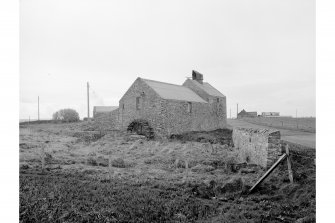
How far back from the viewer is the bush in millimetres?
55281

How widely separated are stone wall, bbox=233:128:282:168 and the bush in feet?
160

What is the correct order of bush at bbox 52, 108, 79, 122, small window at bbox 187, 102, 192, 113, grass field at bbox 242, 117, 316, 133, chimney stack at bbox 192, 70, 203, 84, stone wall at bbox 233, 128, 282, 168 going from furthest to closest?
bush at bbox 52, 108, 79, 122, chimney stack at bbox 192, 70, 203, 84, small window at bbox 187, 102, 192, 113, grass field at bbox 242, 117, 316, 133, stone wall at bbox 233, 128, 282, 168

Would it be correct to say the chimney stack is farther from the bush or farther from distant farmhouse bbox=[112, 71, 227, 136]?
the bush

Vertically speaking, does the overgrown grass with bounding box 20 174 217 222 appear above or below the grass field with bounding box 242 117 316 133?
below

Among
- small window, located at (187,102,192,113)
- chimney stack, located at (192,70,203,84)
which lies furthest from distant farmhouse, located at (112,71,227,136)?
chimney stack, located at (192,70,203,84)

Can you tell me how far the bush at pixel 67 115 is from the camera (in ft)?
181

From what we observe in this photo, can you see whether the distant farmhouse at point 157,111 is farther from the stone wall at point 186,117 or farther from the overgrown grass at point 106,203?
the overgrown grass at point 106,203

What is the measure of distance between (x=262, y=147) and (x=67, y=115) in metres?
52.7

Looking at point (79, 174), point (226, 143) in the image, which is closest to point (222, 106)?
point (226, 143)

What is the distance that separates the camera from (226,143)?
21.2 meters

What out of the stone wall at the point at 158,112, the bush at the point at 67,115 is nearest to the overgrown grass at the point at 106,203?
the stone wall at the point at 158,112

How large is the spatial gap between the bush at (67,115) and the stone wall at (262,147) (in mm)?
48671

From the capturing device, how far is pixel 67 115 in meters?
55.9
